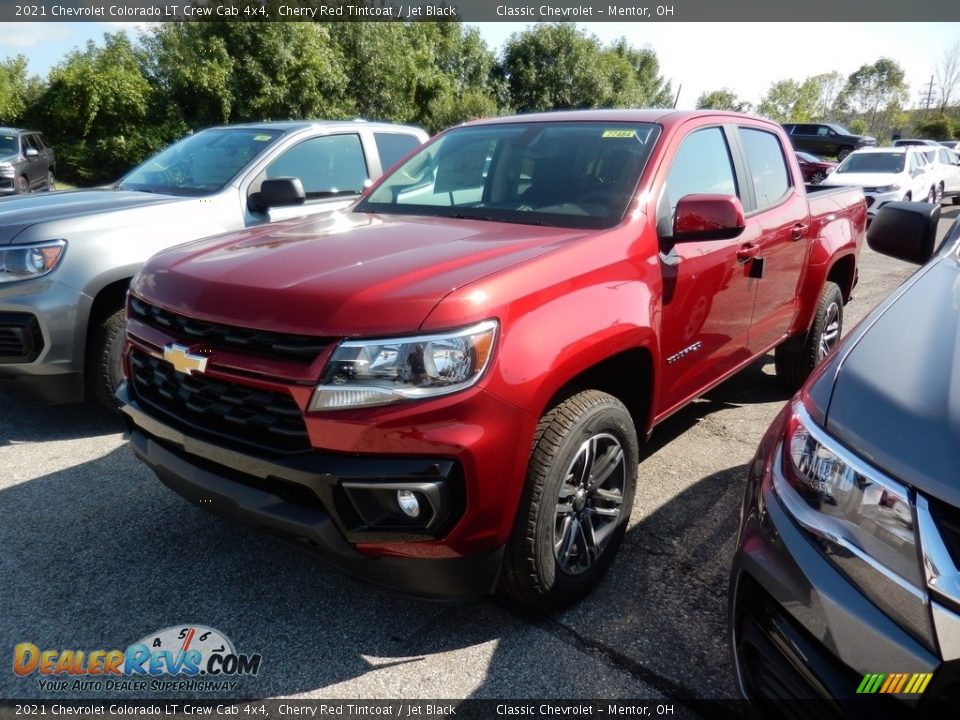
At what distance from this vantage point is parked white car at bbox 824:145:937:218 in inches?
576

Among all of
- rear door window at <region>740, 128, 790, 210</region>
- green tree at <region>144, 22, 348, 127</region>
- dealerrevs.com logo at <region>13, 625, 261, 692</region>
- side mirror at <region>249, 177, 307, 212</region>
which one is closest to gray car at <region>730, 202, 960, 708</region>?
dealerrevs.com logo at <region>13, 625, 261, 692</region>

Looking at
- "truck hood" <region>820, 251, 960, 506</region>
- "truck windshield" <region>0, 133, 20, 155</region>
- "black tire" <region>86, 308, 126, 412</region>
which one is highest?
"truck windshield" <region>0, 133, 20, 155</region>

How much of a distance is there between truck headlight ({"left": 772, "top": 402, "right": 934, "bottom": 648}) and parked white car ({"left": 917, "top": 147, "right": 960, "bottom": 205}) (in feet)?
61.1

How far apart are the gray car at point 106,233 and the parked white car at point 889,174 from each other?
43.5 ft

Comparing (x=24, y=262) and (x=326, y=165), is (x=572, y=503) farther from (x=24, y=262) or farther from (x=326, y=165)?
(x=326, y=165)

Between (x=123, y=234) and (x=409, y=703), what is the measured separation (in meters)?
3.14

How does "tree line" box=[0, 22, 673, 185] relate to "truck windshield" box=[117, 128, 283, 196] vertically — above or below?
above

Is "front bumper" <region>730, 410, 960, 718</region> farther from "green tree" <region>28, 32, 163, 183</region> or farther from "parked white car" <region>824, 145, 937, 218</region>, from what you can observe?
"green tree" <region>28, 32, 163, 183</region>

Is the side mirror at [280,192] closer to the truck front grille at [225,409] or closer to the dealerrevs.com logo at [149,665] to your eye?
the truck front grille at [225,409]

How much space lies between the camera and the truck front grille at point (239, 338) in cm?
204

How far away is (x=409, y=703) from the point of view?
7.09 feet

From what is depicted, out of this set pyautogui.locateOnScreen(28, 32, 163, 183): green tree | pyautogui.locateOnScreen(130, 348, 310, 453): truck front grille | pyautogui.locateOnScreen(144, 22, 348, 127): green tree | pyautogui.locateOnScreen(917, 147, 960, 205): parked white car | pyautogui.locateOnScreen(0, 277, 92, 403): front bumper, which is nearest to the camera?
pyautogui.locateOnScreen(130, 348, 310, 453): truck front grille

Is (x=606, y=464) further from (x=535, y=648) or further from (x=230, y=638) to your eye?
(x=230, y=638)

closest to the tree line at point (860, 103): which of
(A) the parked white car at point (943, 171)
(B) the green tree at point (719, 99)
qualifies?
(B) the green tree at point (719, 99)
